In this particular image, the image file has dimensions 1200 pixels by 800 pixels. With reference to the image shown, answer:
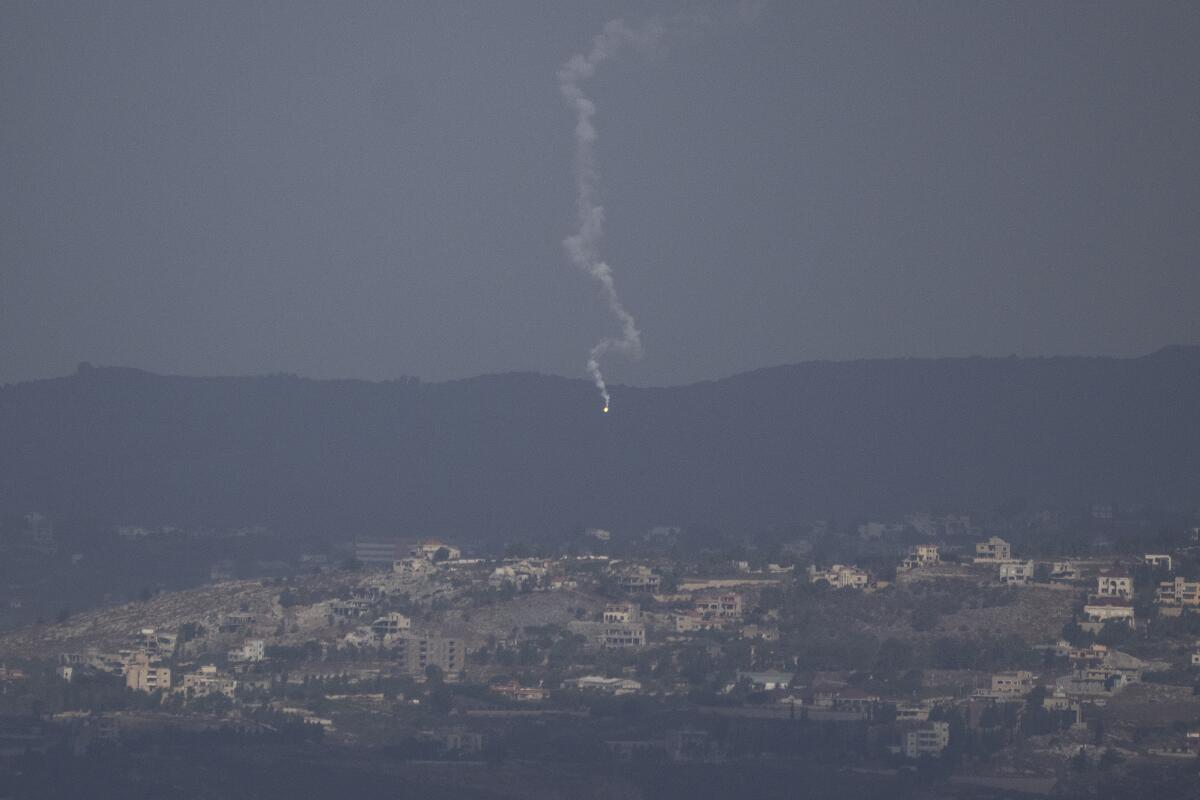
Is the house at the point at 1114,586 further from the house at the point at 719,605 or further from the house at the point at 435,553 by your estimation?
the house at the point at 435,553

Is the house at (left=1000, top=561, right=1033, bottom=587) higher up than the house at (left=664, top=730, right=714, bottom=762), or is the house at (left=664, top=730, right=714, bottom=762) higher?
the house at (left=1000, top=561, right=1033, bottom=587)

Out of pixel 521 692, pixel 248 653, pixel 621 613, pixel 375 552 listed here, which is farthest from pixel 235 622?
pixel 375 552

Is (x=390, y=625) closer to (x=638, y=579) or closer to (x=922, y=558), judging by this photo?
(x=638, y=579)

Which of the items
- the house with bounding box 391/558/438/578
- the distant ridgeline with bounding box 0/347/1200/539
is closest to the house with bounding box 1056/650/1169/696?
the house with bounding box 391/558/438/578

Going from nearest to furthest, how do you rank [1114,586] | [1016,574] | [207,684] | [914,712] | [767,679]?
[914,712] < [767,679] < [207,684] < [1114,586] < [1016,574]

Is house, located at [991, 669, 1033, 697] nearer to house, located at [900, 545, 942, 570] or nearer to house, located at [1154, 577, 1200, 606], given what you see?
house, located at [1154, 577, 1200, 606]

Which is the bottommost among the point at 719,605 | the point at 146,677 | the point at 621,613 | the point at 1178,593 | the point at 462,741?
the point at 462,741
